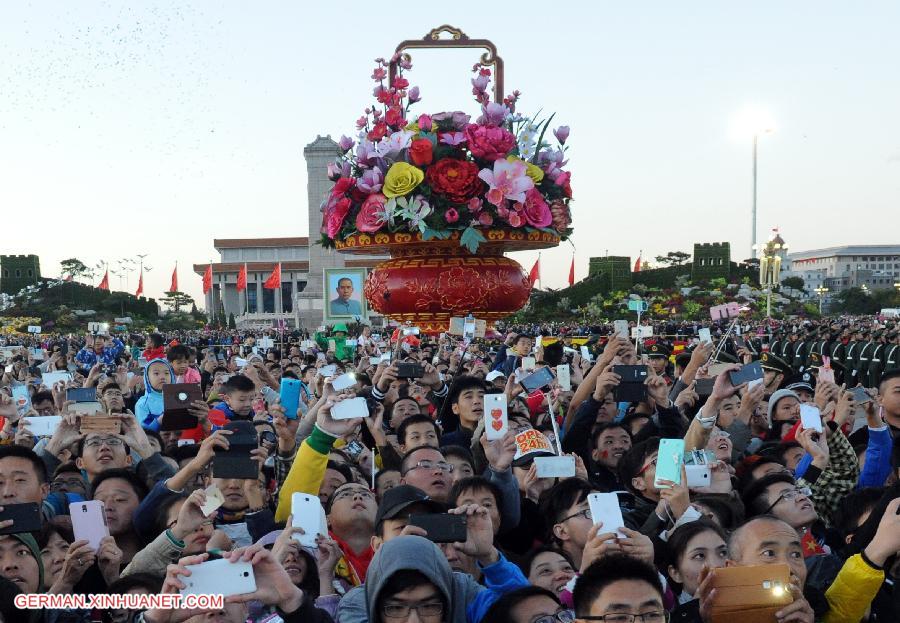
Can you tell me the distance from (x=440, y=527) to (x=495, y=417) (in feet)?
5.45

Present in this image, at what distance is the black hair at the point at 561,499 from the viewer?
4.01m

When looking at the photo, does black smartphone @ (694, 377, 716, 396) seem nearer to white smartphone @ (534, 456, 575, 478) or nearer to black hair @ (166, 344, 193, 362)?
white smartphone @ (534, 456, 575, 478)

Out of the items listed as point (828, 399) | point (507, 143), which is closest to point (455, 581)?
point (828, 399)

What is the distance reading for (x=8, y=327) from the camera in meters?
42.1

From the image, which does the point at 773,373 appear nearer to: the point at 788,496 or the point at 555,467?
the point at 788,496

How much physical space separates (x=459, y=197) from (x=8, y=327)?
41315mm

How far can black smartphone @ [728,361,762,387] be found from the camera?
5014 millimetres

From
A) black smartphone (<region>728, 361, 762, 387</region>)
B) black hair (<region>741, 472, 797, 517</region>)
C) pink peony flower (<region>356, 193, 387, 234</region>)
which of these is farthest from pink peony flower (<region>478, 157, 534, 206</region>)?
black hair (<region>741, 472, 797, 517</region>)

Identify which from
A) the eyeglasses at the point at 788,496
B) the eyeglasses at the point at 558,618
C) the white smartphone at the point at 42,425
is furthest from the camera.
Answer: the white smartphone at the point at 42,425

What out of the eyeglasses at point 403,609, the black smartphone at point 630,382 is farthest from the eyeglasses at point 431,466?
the black smartphone at point 630,382

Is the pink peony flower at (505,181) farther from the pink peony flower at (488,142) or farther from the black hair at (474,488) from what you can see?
the black hair at (474,488)

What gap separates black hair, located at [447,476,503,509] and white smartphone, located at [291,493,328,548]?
0.92 m

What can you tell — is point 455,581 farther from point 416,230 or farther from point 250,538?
point 416,230

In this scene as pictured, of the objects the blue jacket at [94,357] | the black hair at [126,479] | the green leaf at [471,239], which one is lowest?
the blue jacket at [94,357]
